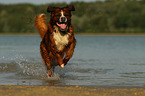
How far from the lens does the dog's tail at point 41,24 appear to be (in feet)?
41.6

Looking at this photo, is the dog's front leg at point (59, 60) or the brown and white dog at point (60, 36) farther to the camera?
the dog's front leg at point (59, 60)

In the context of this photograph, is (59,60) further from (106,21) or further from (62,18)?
(106,21)

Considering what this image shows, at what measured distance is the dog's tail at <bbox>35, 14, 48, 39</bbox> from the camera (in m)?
12.7

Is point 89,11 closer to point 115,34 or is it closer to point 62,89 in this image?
point 115,34

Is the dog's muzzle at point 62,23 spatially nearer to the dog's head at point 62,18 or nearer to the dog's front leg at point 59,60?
the dog's head at point 62,18

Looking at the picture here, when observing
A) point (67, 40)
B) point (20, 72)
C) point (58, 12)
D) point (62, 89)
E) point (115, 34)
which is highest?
point (58, 12)

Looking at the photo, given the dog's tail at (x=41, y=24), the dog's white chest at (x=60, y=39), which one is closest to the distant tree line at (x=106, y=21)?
the dog's tail at (x=41, y=24)

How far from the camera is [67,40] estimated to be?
10.7 metres

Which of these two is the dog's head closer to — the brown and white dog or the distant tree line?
the brown and white dog

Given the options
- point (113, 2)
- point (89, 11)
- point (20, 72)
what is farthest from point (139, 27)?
point (20, 72)

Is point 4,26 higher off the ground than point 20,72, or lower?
lower

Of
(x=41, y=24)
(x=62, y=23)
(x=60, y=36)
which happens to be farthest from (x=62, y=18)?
(x=41, y=24)

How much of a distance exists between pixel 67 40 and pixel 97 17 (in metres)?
105

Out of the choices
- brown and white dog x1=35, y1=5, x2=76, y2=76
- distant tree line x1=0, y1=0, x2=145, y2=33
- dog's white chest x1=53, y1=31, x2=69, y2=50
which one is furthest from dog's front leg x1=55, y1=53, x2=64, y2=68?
distant tree line x1=0, y1=0, x2=145, y2=33
